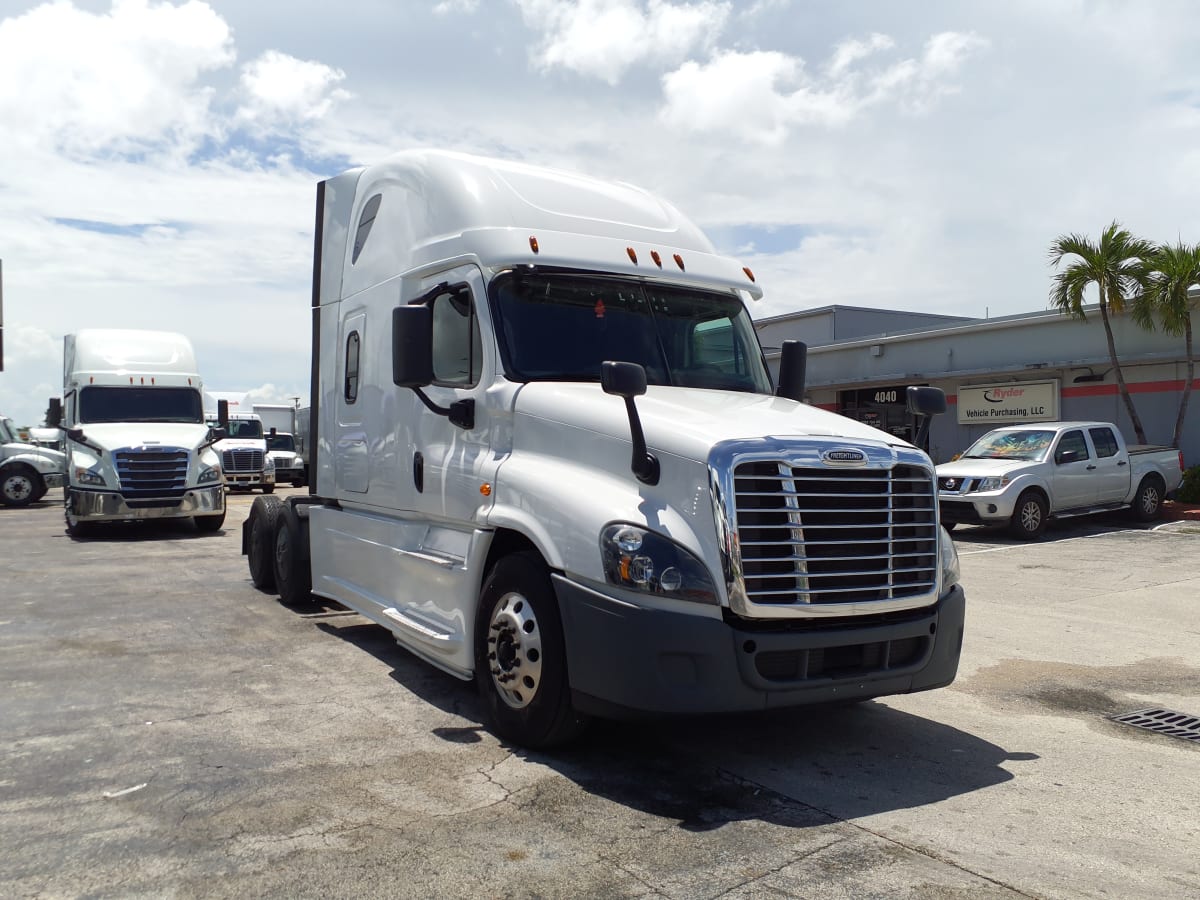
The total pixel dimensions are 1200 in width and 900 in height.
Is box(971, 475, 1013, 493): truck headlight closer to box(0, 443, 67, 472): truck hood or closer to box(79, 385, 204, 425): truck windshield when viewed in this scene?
box(79, 385, 204, 425): truck windshield

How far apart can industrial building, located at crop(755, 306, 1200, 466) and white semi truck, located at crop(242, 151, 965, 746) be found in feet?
51.2

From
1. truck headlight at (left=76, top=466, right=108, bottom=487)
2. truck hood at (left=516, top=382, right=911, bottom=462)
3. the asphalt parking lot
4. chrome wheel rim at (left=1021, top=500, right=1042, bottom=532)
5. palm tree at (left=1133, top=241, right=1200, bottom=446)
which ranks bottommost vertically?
the asphalt parking lot

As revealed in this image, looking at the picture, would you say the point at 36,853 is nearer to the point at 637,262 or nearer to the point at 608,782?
the point at 608,782

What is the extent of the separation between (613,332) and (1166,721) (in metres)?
3.93

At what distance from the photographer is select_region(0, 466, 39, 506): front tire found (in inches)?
917

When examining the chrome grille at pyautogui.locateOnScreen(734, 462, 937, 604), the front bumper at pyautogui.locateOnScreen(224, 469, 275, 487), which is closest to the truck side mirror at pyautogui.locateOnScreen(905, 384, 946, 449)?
the chrome grille at pyautogui.locateOnScreen(734, 462, 937, 604)

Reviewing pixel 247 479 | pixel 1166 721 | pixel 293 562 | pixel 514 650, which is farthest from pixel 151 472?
pixel 1166 721

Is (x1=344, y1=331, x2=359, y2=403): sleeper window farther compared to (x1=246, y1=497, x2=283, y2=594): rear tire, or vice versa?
(x1=246, y1=497, x2=283, y2=594): rear tire

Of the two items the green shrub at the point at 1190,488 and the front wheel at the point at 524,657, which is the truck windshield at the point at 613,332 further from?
the green shrub at the point at 1190,488

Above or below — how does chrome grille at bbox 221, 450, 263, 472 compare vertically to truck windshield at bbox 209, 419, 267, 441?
below

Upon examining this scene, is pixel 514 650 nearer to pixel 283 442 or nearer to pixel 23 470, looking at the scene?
pixel 23 470

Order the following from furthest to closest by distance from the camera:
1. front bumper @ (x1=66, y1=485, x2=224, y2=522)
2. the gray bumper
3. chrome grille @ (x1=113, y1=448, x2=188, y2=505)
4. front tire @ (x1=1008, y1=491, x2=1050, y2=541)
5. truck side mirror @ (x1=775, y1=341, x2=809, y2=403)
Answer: chrome grille @ (x1=113, y1=448, x2=188, y2=505) < front bumper @ (x1=66, y1=485, x2=224, y2=522) < front tire @ (x1=1008, y1=491, x2=1050, y2=541) < truck side mirror @ (x1=775, y1=341, x2=809, y2=403) < the gray bumper

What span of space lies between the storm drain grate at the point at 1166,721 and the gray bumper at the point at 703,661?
6.45 ft

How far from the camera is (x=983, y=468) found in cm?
1588
